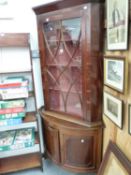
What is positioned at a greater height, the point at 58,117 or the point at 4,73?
the point at 4,73

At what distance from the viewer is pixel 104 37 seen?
1.57 metres

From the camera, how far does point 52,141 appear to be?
Result: 203 cm

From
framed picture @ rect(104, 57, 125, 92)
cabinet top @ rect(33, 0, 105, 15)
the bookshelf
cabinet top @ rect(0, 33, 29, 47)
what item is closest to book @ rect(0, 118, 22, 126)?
the bookshelf

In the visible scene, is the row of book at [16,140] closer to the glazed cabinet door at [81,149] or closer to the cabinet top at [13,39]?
the glazed cabinet door at [81,149]

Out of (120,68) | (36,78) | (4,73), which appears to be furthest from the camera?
(36,78)

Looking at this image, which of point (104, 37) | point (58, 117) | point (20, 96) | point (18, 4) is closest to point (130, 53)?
point (104, 37)

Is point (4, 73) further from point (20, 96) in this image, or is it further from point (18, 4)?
point (18, 4)

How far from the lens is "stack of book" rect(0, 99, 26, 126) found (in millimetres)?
1981

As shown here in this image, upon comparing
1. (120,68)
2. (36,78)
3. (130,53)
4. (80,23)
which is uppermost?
(80,23)

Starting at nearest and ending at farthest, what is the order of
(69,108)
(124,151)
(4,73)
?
(124,151), (69,108), (4,73)

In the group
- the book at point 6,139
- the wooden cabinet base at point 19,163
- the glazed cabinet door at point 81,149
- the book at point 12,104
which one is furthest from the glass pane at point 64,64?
the wooden cabinet base at point 19,163

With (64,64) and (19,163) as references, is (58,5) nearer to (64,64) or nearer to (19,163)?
(64,64)

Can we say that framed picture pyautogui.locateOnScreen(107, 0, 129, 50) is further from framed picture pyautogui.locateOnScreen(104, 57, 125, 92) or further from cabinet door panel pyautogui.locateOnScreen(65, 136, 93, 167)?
cabinet door panel pyautogui.locateOnScreen(65, 136, 93, 167)

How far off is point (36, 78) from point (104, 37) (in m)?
1.05
